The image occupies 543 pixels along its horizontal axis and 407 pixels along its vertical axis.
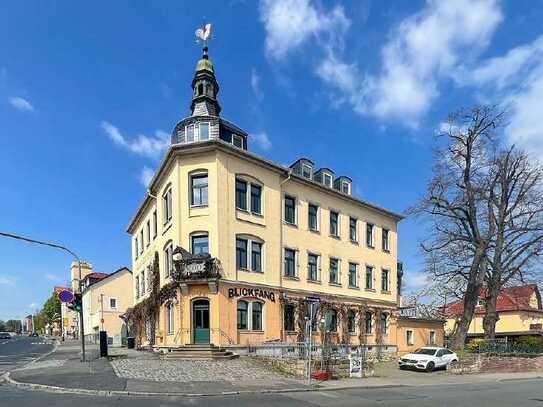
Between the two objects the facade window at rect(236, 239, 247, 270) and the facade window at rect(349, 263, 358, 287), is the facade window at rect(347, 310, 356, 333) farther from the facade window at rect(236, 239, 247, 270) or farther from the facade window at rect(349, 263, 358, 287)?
the facade window at rect(236, 239, 247, 270)

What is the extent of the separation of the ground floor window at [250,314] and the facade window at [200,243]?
3484mm

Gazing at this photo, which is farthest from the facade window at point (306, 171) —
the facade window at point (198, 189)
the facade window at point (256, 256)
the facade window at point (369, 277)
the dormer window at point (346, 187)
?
the facade window at point (369, 277)

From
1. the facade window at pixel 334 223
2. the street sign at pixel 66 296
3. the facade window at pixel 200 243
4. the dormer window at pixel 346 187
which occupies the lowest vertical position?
the street sign at pixel 66 296

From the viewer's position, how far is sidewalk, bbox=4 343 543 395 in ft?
52.1

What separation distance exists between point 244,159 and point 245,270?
6324mm

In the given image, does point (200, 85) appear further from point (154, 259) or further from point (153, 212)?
point (154, 259)

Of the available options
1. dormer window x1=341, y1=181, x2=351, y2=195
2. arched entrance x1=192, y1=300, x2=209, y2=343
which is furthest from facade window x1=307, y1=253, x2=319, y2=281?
arched entrance x1=192, y1=300, x2=209, y2=343

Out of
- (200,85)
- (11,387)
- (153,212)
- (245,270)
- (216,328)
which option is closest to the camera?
(11,387)

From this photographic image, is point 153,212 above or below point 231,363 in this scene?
above

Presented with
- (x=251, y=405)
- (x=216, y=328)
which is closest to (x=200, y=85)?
(x=216, y=328)

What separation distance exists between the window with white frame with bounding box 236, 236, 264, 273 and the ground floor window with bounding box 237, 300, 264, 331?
1931 millimetres

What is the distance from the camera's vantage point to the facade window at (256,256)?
28.9 m

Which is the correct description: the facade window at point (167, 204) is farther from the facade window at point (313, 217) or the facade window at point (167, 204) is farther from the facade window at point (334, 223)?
the facade window at point (334, 223)

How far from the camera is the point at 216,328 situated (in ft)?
85.1
